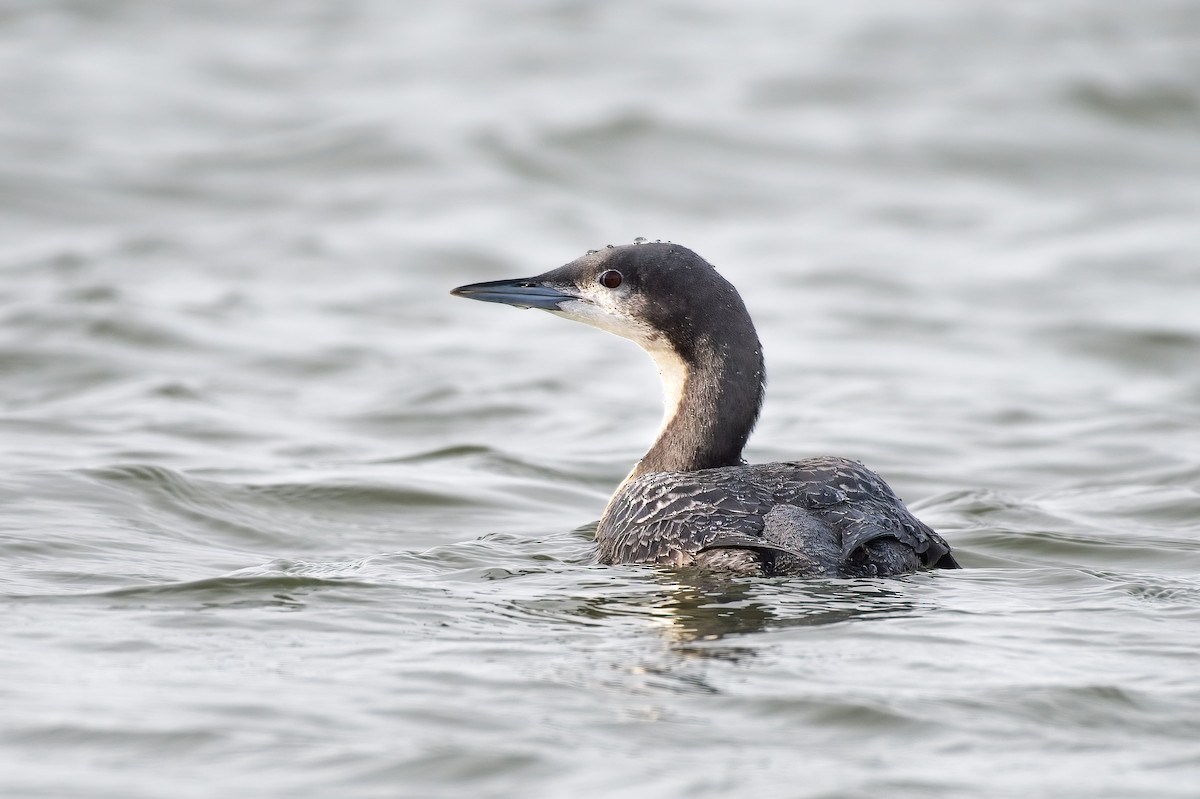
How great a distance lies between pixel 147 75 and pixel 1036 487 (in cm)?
1169

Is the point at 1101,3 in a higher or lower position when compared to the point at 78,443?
higher

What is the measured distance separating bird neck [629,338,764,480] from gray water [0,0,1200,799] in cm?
64

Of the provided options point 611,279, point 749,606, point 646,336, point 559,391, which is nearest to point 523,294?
point 611,279

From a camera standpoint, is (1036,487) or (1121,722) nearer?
(1121,722)

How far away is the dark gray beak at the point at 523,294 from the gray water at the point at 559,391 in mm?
888

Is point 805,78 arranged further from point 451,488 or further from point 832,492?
point 832,492

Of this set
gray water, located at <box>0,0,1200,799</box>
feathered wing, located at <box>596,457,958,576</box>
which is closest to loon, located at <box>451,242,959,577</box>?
feathered wing, located at <box>596,457,958,576</box>

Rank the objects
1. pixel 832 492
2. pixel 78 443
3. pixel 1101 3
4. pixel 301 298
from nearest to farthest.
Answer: pixel 832 492
pixel 78 443
pixel 301 298
pixel 1101 3

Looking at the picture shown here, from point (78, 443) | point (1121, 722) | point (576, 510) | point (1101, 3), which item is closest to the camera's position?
point (1121, 722)

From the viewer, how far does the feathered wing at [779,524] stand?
5.24m

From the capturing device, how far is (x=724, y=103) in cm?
1714

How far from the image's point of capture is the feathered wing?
17.2ft

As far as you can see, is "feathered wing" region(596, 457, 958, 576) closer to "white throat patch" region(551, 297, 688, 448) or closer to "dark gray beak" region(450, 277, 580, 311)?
"white throat patch" region(551, 297, 688, 448)

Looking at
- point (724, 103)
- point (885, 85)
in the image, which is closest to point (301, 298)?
point (724, 103)
